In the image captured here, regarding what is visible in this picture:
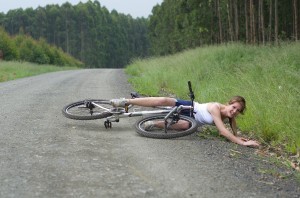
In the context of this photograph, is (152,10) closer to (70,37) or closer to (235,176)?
(70,37)

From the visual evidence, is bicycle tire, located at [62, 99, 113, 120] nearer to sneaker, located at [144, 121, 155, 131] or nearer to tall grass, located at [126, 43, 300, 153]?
sneaker, located at [144, 121, 155, 131]

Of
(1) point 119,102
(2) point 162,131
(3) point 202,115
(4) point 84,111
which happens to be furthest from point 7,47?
(3) point 202,115

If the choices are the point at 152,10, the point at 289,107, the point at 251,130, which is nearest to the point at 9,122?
the point at 251,130

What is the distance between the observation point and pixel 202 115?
705 cm

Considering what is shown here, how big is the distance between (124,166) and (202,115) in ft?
8.09

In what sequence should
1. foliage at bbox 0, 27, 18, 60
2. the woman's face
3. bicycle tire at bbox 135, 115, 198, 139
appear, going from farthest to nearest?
foliage at bbox 0, 27, 18, 60
the woman's face
bicycle tire at bbox 135, 115, 198, 139

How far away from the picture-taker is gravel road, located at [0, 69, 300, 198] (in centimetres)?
415

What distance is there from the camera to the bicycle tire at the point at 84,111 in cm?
768

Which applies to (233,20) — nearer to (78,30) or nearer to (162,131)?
(162,131)

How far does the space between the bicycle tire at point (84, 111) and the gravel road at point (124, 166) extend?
212mm

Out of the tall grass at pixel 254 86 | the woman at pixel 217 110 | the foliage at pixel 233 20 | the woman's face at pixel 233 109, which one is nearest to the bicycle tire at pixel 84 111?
the woman at pixel 217 110

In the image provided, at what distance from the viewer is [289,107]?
6.95 metres

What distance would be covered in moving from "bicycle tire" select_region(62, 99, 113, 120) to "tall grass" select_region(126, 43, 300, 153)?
2610 mm

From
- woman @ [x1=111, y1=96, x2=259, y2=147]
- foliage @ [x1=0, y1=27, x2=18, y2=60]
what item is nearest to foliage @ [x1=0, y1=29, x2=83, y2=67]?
foliage @ [x1=0, y1=27, x2=18, y2=60]
